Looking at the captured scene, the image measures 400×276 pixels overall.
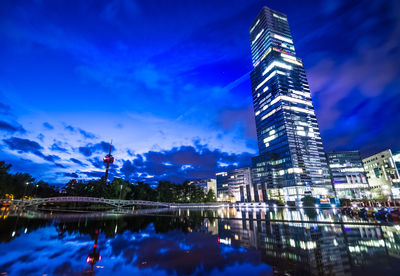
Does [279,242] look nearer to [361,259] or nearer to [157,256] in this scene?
[361,259]

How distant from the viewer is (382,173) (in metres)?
125

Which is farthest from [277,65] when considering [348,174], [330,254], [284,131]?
[330,254]

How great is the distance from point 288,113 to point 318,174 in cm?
4636

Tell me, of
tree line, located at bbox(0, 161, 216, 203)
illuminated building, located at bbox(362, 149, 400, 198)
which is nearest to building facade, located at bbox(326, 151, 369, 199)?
illuminated building, located at bbox(362, 149, 400, 198)

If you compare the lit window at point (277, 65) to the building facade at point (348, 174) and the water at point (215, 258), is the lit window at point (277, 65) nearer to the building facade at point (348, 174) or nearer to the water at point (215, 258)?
the building facade at point (348, 174)

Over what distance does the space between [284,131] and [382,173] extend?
76.1 m

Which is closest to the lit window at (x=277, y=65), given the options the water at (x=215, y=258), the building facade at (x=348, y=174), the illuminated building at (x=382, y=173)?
the building facade at (x=348, y=174)

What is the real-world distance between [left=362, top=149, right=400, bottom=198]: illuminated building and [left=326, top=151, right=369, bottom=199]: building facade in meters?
6.98

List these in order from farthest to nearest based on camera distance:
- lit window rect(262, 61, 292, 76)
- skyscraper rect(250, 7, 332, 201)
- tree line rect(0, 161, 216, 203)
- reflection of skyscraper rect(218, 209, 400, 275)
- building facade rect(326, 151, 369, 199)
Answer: lit window rect(262, 61, 292, 76), building facade rect(326, 151, 369, 199), skyscraper rect(250, 7, 332, 201), tree line rect(0, 161, 216, 203), reflection of skyscraper rect(218, 209, 400, 275)

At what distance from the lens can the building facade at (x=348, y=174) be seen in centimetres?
12794

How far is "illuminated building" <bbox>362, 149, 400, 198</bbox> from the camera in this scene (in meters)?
105

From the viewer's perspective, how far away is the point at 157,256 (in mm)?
10445

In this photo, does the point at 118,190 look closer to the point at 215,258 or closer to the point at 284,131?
the point at 215,258

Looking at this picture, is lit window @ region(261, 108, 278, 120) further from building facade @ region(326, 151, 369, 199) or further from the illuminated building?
the illuminated building
